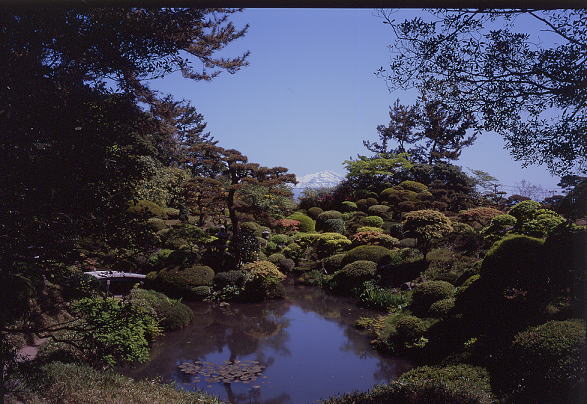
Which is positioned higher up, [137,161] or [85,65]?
[85,65]

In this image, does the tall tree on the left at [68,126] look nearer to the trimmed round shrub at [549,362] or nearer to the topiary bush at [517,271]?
the trimmed round shrub at [549,362]

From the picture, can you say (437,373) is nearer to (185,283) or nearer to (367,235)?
(185,283)

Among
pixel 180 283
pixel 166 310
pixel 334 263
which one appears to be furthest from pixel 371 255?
pixel 166 310

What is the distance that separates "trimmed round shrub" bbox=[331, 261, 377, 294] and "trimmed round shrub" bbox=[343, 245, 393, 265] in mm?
533

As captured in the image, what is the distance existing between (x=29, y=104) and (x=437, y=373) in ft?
23.0

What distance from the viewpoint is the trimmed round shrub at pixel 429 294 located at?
34.0 feet

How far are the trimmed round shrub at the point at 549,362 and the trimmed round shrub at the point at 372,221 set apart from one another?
1454 centimetres

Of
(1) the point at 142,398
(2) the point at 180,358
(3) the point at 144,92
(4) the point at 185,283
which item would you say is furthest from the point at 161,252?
(3) the point at 144,92

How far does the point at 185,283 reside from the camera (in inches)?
531

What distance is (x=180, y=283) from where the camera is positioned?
529 inches

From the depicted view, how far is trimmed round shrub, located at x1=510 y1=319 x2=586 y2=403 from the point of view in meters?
4.20

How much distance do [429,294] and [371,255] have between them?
4.91m

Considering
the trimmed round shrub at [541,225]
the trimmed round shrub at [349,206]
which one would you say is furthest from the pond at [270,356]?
the trimmed round shrub at [349,206]

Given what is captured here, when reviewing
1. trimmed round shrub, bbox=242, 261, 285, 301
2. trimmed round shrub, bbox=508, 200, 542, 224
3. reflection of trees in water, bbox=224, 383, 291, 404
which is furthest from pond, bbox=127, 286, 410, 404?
trimmed round shrub, bbox=508, 200, 542, 224
